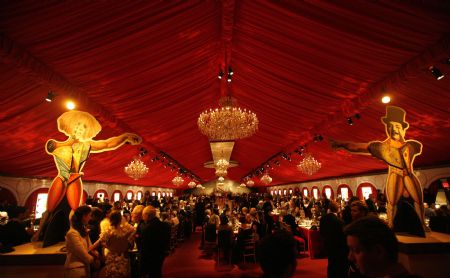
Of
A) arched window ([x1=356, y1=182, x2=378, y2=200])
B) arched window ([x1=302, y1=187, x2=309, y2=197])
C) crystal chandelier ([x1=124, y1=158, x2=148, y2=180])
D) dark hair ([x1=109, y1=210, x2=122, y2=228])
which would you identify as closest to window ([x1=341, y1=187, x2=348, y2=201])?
arched window ([x1=356, y1=182, x2=378, y2=200])

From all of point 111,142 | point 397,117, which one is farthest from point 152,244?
point 397,117

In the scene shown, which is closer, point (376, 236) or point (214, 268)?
point (376, 236)

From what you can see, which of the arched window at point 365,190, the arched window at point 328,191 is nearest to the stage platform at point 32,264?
the arched window at point 365,190

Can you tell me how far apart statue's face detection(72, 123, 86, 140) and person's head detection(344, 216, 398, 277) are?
163 inches

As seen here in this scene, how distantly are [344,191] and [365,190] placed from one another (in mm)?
1690

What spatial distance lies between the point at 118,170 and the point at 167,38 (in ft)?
28.0

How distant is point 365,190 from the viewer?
12.1m

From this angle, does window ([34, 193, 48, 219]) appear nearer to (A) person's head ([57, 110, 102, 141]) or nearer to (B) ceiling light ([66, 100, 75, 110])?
(B) ceiling light ([66, 100, 75, 110])

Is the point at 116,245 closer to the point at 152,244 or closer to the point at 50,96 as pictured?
the point at 152,244

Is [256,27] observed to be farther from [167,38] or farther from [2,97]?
[2,97]

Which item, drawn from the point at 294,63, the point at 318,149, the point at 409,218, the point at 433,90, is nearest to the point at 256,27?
the point at 294,63

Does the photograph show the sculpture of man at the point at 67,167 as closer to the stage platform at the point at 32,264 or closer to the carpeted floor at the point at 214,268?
the stage platform at the point at 32,264

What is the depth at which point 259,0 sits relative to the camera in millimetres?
3146

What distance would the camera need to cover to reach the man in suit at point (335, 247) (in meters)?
3.21
